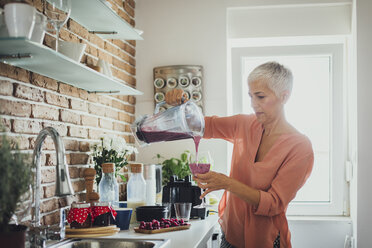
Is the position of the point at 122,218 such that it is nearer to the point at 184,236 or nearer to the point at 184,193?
the point at 184,236

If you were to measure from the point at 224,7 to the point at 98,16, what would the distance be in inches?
52.2

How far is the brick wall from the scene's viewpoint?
1693 millimetres

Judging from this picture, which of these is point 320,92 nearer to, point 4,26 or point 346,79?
point 346,79

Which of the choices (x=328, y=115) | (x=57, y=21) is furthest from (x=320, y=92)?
(x=57, y=21)

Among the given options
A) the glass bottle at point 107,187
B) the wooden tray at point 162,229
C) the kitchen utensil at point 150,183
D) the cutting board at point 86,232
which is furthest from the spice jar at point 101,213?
the kitchen utensil at point 150,183

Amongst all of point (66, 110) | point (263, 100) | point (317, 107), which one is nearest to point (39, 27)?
point (66, 110)

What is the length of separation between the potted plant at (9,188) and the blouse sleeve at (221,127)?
4.24ft

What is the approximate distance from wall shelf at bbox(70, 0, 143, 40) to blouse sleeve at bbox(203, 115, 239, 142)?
26.2 inches

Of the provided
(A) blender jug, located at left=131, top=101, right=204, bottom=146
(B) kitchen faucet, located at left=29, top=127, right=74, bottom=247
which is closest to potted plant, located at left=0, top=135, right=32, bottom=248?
(B) kitchen faucet, located at left=29, top=127, right=74, bottom=247

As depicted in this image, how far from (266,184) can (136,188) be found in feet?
2.45

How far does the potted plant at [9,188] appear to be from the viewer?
3.66 feet

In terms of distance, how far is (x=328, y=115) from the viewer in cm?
337

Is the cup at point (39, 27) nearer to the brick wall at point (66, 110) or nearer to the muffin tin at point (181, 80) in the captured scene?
the brick wall at point (66, 110)

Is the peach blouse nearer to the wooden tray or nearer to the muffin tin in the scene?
the wooden tray
